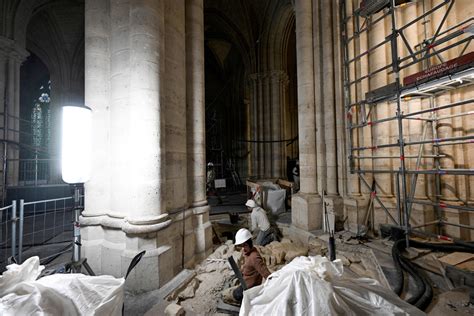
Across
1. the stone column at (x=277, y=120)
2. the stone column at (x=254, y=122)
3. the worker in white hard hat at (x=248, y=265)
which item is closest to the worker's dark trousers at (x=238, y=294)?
the worker in white hard hat at (x=248, y=265)

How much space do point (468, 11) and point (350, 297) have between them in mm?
5075

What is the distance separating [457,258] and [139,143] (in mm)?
4549

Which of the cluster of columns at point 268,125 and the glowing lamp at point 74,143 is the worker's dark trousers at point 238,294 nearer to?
the glowing lamp at point 74,143

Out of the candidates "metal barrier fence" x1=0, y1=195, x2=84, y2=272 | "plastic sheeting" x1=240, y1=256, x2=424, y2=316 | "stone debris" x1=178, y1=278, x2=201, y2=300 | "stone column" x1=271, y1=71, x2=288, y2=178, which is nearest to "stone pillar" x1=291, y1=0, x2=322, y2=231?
"stone debris" x1=178, y1=278, x2=201, y2=300

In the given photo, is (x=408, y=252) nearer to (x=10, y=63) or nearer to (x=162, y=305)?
(x=162, y=305)

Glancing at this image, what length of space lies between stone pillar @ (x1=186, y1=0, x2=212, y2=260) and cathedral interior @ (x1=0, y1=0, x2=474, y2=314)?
2 centimetres

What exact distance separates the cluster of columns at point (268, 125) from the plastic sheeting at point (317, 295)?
8.24 metres

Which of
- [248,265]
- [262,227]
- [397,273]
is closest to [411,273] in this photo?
[397,273]

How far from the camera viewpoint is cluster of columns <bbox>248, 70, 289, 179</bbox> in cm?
1015

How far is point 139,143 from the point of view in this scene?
9.39 ft

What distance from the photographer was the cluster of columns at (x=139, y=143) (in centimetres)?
286

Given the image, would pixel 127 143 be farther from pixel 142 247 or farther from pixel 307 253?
pixel 307 253

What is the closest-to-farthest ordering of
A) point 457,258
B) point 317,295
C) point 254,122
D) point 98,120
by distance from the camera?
point 317,295, point 457,258, point 98,120, point 254,122

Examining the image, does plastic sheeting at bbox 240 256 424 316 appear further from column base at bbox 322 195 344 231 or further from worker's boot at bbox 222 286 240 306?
column base at bbox 322 195 344 231
